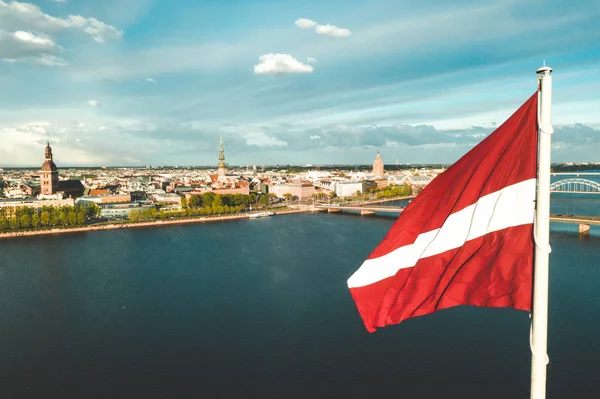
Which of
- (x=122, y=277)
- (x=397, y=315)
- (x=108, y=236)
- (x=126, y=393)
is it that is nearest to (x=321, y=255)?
(x=122, y=277)

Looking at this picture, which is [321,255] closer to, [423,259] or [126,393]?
[126,393]

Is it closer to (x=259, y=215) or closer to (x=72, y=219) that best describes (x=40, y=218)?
(x=72, y=219)

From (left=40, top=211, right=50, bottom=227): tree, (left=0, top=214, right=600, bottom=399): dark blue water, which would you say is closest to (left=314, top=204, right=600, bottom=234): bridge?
(left=0, top=214, right=600, bottom=399): dark blue water

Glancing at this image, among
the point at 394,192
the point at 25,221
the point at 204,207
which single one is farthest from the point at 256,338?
the point at 394,192

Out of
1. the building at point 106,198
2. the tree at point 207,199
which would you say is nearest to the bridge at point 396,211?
the tree at point 207,199

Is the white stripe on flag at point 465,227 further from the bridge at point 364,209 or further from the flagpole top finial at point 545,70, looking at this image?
the bridge at point 364,209

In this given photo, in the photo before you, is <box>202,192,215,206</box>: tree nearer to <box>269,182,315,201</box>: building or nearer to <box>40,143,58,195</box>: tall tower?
<box>269,182,315,201</box>: building
